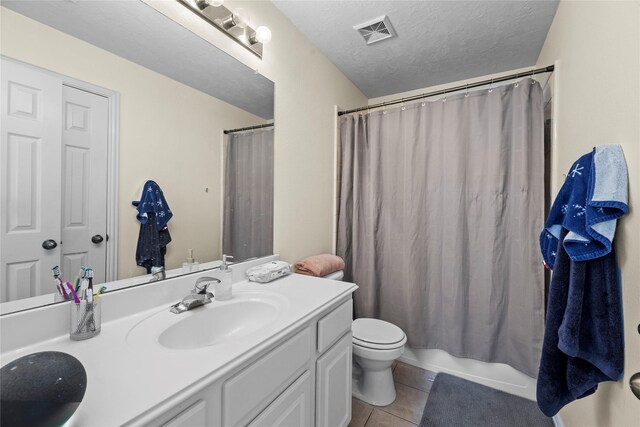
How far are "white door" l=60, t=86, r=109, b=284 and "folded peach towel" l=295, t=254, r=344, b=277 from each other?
3.41 feet

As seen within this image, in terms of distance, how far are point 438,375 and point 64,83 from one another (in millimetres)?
2515

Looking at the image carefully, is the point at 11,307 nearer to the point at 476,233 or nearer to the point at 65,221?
the point at 65,221

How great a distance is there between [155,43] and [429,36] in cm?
167

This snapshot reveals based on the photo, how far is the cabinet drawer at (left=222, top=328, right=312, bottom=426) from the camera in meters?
0.70

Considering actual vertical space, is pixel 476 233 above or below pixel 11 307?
above

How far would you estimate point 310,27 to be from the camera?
1.78 meters

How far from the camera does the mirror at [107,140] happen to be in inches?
29.3

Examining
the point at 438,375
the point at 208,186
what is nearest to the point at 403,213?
the point at 438,375

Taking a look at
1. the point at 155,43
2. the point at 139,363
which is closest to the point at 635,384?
the point at 139,363

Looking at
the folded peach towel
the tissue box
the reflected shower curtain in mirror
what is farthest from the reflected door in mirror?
the folded peach towel

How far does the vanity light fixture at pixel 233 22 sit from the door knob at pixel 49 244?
1068 millimetres

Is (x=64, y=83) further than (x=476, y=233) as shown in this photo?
No

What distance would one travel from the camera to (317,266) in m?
1.74

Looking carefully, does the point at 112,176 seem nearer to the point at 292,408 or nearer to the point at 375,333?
the point at 292,408
